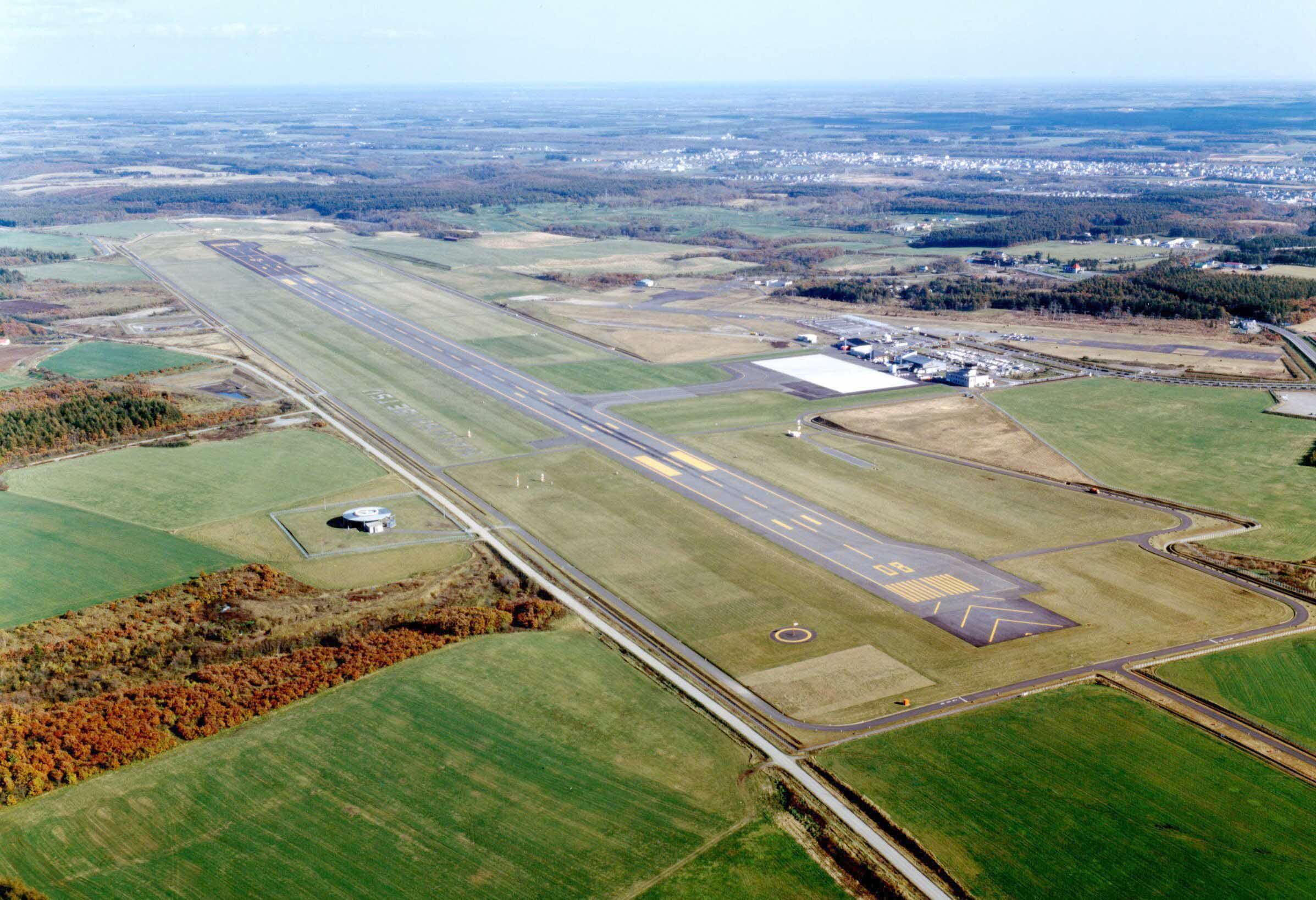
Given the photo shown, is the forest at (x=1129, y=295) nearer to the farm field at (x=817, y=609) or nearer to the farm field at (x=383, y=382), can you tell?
the farm field at (x=383, y=382)

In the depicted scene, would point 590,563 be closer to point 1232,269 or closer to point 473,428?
point 473,428

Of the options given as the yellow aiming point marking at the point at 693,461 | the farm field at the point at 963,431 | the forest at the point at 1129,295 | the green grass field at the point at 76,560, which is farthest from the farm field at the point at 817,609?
the forest at the point at 1129,295

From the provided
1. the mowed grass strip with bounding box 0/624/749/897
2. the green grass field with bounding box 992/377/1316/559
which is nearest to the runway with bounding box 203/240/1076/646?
the mowed grass strip with bounding box 0/624/749/897

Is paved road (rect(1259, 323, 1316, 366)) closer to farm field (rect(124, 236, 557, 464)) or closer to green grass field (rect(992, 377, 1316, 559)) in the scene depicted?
green grass field (rect(992, 377, 1316, 559))

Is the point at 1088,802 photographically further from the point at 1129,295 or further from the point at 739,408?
the point at 1129,295

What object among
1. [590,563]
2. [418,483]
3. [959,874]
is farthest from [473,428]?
[959,874]
